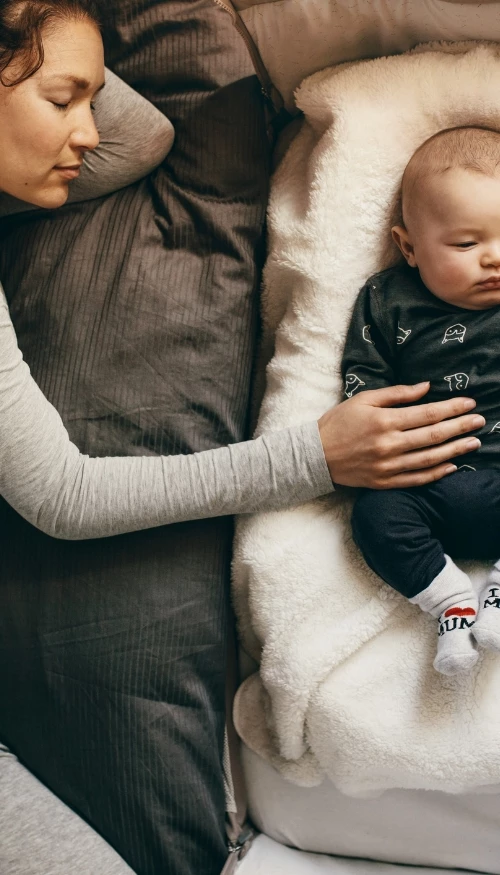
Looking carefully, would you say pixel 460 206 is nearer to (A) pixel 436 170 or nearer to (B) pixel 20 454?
(A) pixel 436 170

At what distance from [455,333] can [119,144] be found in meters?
0.55

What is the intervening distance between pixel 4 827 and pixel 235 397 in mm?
641

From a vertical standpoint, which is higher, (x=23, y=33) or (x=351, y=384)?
(x=23, y=33)

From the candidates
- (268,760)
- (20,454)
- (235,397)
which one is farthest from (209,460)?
(268,760)

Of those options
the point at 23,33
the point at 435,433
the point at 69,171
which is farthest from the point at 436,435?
the point at 23,33

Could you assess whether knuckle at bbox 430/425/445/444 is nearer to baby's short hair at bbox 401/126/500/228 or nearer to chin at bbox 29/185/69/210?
baby's short hair at bbox 401/126/500/228

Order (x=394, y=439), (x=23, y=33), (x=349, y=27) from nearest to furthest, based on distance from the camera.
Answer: (x=23, y=33) < (x=394, y=439) < (x=349, y=27)

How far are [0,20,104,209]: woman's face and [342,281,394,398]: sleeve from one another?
0.43 metres

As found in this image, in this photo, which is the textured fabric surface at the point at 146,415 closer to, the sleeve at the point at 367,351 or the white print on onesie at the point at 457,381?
the sleeve at the point at 367,351

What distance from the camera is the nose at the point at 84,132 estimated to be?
1.05 metres

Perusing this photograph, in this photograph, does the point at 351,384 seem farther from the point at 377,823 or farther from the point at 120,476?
the point at 377,823

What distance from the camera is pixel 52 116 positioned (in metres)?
1.01

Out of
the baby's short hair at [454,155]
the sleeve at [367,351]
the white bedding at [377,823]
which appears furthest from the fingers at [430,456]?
the white bedding at [377,823]

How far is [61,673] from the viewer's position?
3.64ft
